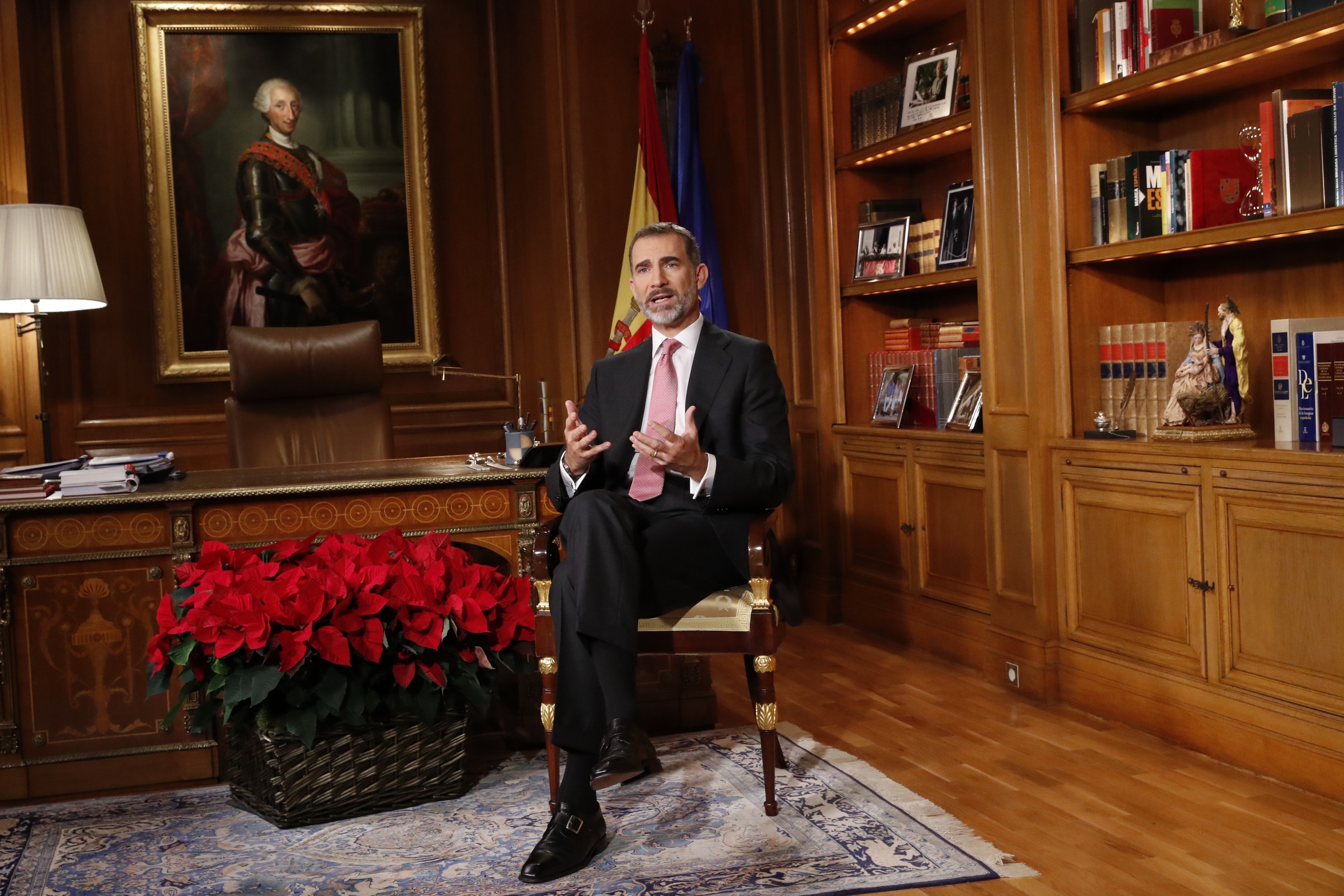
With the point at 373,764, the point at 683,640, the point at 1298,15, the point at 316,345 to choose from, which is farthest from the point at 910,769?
the point at 316,345

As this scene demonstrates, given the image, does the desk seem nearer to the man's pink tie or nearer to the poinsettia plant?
the poinsettia plant

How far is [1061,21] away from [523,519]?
6.69ft

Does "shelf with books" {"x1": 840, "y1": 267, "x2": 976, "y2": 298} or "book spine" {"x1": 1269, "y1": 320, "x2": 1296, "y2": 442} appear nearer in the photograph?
"book spine" {"x1": 1269, "y1": 320, "x2": 1296, "y2": 442}

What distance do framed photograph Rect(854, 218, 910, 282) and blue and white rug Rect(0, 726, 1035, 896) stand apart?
6.73ft

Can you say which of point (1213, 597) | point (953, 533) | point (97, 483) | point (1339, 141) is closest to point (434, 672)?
point (97, 483)

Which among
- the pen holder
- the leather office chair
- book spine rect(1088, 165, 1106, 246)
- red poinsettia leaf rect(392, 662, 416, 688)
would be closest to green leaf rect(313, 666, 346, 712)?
red poinsettia leaf rect(392, 662, 416, 688)

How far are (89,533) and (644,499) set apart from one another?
134cm

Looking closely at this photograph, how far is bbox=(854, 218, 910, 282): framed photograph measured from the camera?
4461 millimetres

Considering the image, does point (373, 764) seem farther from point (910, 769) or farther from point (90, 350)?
point (90, 350)

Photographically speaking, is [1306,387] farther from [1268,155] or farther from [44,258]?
[44,258]

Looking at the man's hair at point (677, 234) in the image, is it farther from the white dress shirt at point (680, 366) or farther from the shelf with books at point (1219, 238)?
the shelf with books at point (1219, 238)

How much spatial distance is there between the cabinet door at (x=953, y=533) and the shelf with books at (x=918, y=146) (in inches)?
42.7

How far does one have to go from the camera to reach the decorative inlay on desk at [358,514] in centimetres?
307

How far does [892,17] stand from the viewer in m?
4.37
